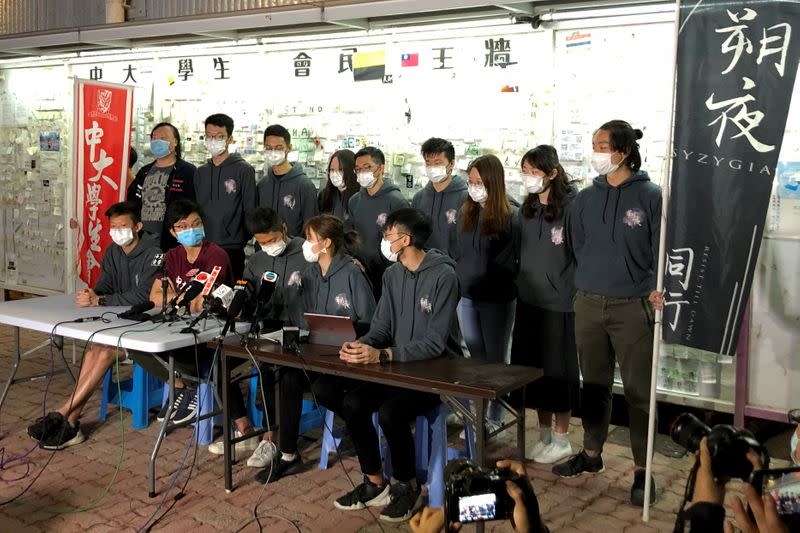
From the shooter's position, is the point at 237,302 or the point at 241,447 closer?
the point at 237,302

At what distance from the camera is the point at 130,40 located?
7.34 metres

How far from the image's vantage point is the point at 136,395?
5.31 m

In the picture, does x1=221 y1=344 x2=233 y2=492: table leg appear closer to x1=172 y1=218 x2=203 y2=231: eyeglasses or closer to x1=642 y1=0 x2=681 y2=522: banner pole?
x1=172 y1=218 x2=203 y2=231: eyeglasses

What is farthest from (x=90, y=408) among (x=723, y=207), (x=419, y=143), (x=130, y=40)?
(x=723, y=207)

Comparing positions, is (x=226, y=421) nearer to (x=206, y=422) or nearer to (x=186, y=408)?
(x=206, y=422)

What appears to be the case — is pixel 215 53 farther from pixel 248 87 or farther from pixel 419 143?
pixel 419 143

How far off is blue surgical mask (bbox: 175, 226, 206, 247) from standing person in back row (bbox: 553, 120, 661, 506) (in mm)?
2234

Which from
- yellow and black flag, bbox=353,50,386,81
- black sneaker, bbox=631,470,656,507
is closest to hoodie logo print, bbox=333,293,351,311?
black sneaker, bbox=631,470,656,507

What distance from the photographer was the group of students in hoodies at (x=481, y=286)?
4164mm

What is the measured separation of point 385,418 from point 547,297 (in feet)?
4.19

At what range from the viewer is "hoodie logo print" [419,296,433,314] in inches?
167

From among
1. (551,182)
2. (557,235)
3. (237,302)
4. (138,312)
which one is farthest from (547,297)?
(138,312)

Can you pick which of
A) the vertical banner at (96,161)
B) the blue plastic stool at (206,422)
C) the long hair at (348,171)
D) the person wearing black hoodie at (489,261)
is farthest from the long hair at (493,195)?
the vertical banner at (96,161)

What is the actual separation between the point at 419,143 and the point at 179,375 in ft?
8.12
